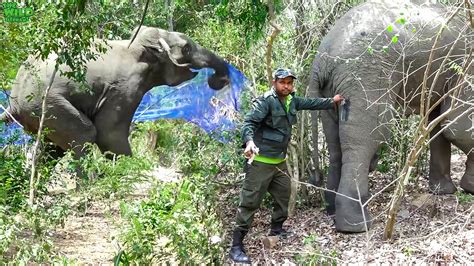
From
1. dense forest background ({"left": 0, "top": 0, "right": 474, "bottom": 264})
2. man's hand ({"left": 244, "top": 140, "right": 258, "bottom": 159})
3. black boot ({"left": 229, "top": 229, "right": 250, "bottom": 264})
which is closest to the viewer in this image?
dense forest background ({"left": 0, "top": 0, "right": 474, "bottom": 264})

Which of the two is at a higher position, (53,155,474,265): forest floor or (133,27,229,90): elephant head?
(133,27,229,90): elephant head

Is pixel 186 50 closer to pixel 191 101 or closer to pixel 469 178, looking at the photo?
pixel 191 101

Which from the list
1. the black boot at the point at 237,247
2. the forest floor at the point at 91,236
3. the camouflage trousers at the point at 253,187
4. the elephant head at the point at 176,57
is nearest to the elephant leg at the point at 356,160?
the camouflage trousers at the point at 253,187

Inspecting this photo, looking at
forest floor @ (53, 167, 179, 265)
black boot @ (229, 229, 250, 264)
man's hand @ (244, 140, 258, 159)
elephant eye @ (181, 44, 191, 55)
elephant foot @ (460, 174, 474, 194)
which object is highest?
elephant eye @ (181, 44, 191, 55)

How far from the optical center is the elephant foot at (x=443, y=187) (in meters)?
7.13

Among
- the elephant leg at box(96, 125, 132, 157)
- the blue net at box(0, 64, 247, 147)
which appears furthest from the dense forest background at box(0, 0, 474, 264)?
the blue net at box(0, 64, 247, 147)

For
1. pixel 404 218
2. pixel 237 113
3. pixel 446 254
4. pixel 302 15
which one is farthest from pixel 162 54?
pixel 446 254

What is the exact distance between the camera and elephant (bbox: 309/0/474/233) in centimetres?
614

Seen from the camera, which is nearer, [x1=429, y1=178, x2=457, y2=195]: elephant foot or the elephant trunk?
[x1=429, y1=178, x2=457, y2=195]: elephant foot

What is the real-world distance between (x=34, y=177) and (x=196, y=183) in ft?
6.26

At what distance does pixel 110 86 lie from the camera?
9516mm

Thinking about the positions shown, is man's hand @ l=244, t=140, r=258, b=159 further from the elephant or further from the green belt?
the elephant

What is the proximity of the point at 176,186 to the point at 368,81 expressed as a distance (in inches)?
76.4

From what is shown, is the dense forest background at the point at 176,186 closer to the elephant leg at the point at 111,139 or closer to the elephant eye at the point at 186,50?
the elephant leg at the point at 111,139
